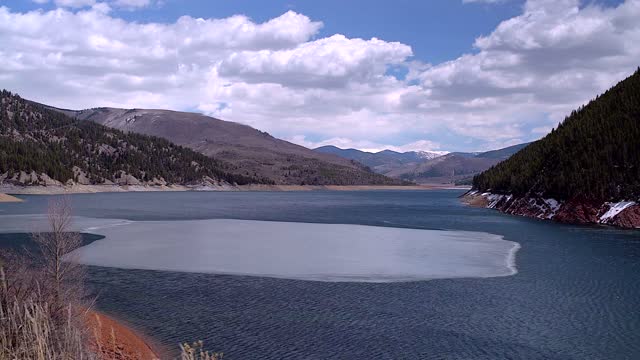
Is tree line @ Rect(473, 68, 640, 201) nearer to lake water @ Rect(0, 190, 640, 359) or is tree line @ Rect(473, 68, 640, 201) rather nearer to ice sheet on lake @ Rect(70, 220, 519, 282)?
lake water @ Rect(0, 190, 640, 359)

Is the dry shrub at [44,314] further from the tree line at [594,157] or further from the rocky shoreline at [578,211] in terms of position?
the tree line at [594,157]

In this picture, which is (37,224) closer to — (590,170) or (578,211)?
(578,211)

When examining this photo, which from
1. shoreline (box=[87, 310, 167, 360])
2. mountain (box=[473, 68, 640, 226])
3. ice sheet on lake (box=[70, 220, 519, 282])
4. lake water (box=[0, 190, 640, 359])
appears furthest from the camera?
mountain (box=[473, 68, 640, 226])

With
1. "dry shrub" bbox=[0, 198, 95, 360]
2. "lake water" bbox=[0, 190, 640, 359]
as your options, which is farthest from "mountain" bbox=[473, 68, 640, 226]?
"dry shrub" bbox=[0, 198, 95, 360]

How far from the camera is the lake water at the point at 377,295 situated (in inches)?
815

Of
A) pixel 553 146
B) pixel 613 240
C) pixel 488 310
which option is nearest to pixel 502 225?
pixel 613 240

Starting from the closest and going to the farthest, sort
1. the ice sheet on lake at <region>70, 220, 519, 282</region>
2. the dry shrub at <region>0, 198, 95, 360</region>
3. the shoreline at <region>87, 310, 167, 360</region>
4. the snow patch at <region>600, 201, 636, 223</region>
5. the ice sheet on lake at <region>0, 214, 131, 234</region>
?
the dry shrub at <region>0, 198, 95, 360</region>, the shoreline at <region>87, 310, 167, 360</region>, the ice sheet on lake at <region>70, 220, 519, 282</region>, the ice sheet on lake at <region>0, 214, 131, 234</region>, the snow patch at <region>600, 201, 636, 223</region>

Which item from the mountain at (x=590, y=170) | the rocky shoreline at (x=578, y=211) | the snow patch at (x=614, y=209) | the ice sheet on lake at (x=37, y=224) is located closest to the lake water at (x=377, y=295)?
the ice sheet on lake at (x=37, y=224)

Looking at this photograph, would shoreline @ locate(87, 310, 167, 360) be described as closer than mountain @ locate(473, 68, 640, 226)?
Yes

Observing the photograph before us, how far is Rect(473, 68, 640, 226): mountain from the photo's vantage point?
7288cm

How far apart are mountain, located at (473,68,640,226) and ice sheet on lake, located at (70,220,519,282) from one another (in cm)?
2497

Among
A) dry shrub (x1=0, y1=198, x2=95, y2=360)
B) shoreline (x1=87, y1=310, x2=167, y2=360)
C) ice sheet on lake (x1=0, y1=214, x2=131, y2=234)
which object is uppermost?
dry shrub (x1=0, y1=198, x2=95, y2=360)

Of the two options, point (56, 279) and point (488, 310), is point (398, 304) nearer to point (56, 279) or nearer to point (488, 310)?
point (488, 310)

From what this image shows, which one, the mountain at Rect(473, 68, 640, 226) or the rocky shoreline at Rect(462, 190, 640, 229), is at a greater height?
the mountain at Rect(473, 68, 640, 226)
